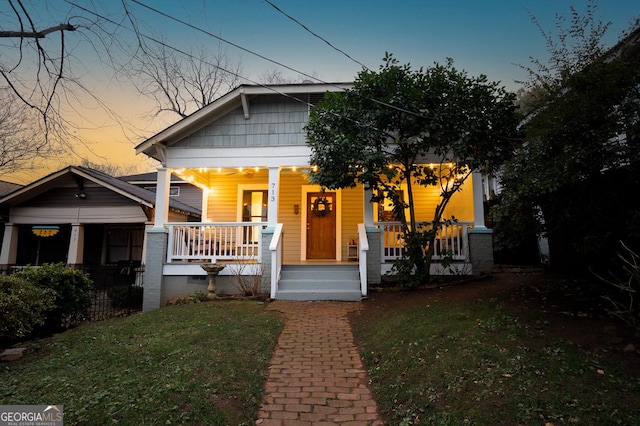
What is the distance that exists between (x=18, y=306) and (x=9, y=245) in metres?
10.9

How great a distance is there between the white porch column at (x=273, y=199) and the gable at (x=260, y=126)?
2.63 feet

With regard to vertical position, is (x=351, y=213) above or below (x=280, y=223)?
above

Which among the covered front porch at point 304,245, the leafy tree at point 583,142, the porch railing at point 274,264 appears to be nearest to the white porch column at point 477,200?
the covered front porch at point 304,245

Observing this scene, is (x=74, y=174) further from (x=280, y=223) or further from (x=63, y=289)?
(x=280, y=223)

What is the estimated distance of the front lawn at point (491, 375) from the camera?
8.79 feet

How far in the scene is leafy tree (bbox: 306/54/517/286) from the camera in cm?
676

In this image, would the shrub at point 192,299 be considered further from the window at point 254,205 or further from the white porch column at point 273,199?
the window at point 254,205

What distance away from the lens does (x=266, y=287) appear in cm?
829

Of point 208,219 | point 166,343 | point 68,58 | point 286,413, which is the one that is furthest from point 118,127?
point 208,219

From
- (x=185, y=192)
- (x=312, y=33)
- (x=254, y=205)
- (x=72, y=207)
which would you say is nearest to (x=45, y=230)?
(x=72, y=207)

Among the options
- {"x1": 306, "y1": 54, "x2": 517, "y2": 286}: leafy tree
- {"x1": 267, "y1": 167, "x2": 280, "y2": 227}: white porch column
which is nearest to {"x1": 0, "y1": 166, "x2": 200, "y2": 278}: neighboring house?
{"x1": 267, "y1": 167, "x2": 280, "y2": 227}: white porch column

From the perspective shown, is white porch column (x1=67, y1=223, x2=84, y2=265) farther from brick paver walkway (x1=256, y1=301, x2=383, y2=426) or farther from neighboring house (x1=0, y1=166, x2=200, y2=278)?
brick paver walkway (x1=256, y1=301, x2=383, y2=426)

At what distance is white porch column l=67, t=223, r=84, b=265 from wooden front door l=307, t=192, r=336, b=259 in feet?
28.3

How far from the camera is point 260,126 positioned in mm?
9344
